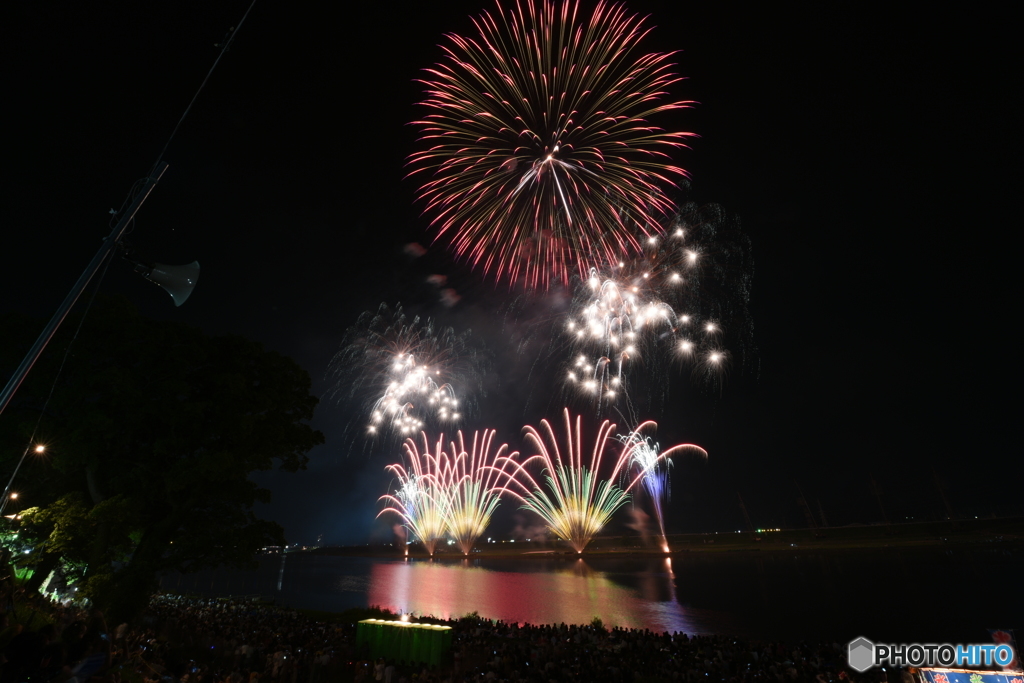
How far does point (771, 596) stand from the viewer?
38938 millimetres

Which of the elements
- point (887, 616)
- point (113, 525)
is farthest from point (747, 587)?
point (113, 525)

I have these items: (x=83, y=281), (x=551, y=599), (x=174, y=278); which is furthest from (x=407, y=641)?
(x=551, y=599)

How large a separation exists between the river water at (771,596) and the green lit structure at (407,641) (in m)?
15.9

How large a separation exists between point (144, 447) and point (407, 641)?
557 inches

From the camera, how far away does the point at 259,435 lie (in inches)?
842

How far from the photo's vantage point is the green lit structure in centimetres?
1669

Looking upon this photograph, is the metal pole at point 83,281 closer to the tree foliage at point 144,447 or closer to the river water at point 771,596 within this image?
the tree foliage at point 144,447

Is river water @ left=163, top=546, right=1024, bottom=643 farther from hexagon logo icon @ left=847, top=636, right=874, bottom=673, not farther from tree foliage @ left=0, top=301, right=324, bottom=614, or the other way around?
tree foliage @ left=0, top=301, right=324, bottom=614

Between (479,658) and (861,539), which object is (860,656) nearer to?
(479,658)

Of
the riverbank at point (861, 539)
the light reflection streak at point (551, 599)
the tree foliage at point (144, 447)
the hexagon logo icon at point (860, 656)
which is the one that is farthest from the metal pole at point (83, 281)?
the riverbank at point (861, 539)

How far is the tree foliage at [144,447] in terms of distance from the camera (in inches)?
722

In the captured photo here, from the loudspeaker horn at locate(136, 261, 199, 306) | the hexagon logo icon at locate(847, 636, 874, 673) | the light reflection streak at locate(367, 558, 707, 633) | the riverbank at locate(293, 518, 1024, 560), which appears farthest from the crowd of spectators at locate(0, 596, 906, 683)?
the riverbank at locate(293, 518, 1024, 560)

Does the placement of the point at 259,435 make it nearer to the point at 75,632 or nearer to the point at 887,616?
the point at 75,632

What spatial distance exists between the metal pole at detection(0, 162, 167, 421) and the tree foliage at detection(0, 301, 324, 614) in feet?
50.3
